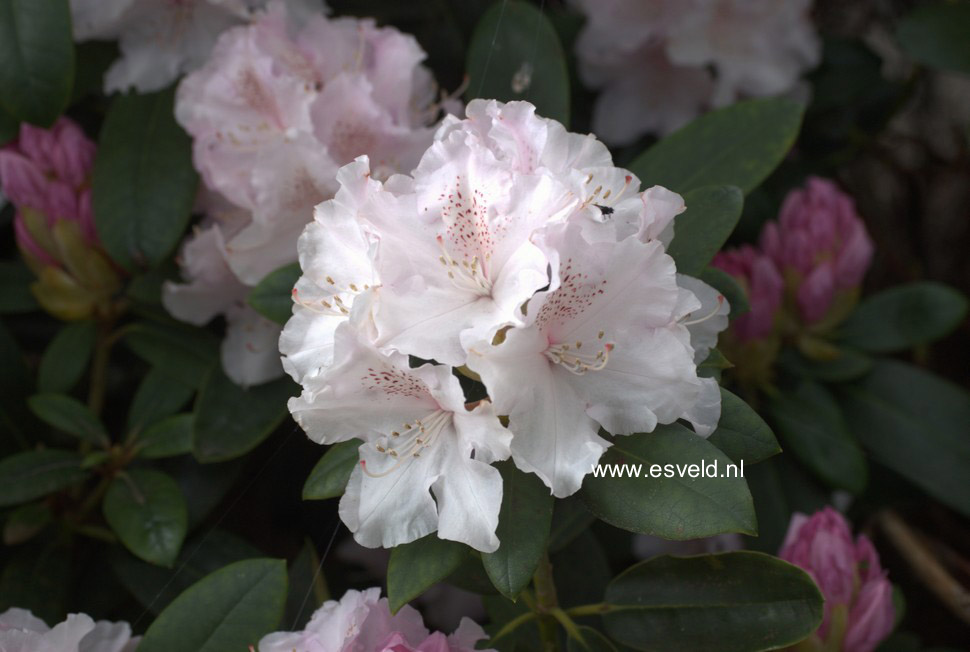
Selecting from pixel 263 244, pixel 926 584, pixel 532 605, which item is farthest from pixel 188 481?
pixel 926 584

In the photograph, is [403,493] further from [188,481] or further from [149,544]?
[188,481]

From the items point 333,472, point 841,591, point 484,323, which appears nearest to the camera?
point 484,323

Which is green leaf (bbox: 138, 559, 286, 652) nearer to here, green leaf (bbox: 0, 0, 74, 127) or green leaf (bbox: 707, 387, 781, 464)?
green leaf (bbox: 707, 387, 781, 464)

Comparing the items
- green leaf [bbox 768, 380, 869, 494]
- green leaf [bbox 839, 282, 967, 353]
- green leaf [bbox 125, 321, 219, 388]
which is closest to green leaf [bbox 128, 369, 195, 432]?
green leaf [bbox 125, 321, 219, 388]

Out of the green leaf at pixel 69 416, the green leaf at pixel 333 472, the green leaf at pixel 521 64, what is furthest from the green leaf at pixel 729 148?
the green leaf at pixel 69 416

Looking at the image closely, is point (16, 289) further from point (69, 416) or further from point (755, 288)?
point (755, 288)

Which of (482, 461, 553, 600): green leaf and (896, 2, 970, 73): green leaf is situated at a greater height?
(896, 2, 970, 73): green leaf

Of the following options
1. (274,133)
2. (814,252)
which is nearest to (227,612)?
(274,133)
